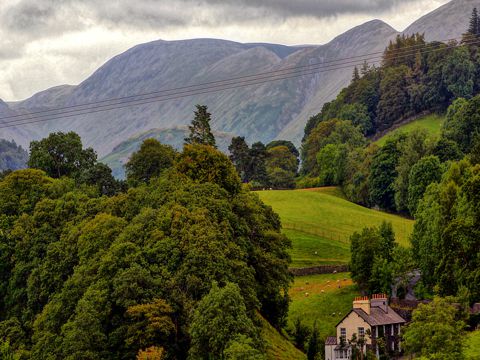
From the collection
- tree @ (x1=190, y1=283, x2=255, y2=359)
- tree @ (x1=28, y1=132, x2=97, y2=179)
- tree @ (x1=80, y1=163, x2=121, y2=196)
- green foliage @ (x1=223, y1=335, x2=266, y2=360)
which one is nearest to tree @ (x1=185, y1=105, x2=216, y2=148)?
tree @ (x1=80, y1=163, x2=121, y2=196)

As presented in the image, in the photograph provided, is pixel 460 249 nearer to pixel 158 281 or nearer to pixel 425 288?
pixel 425 288

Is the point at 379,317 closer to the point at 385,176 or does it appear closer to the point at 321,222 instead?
the point at 321,222

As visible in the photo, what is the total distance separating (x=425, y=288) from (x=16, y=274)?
4676 centimetres

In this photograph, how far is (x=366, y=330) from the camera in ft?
265

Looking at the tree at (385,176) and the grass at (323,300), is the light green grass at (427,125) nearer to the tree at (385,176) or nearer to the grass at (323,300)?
the tree at (385,176)

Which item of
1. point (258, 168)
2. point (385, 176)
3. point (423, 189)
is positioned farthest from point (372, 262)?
point (258, 168)

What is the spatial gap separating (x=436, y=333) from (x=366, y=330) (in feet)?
77.9

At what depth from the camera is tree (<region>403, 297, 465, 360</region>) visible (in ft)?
185

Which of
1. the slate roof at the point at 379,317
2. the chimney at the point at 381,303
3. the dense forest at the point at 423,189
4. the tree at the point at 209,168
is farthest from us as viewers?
the tree at the point at 209,168

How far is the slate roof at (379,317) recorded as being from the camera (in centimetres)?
8162

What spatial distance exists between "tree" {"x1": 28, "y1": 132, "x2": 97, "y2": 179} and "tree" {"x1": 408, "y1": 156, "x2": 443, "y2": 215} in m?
52.0

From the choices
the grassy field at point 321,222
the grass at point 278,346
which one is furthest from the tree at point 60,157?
the grass at point 278,346

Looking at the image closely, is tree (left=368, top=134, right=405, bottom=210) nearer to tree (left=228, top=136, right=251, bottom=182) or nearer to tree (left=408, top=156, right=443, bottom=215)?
tree (left=408, top=156, right=443, bottom=215)

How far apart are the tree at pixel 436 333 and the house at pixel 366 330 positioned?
54.5 feet
